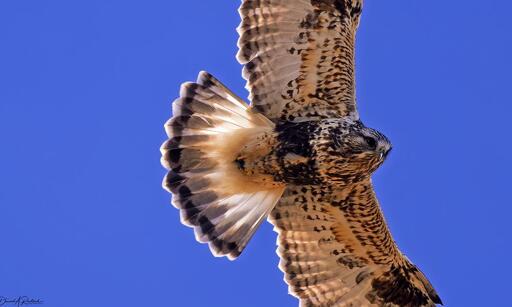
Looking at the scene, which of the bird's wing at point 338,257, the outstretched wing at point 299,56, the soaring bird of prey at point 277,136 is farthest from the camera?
the bird's wing at point 338,257

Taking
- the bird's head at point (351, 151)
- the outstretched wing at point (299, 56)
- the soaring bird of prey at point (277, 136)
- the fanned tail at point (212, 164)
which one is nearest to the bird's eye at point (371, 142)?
the bird's head at point (351, 151)

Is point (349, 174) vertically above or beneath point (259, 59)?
beneath

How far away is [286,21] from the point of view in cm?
856

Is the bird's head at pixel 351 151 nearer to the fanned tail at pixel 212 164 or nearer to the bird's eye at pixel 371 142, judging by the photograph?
the bird's eye at pixel 371 142

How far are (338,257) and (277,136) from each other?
1435 millimetres

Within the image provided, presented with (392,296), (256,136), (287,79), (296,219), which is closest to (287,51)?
(287,79)

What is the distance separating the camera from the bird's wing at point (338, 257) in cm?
895

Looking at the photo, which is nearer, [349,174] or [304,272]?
[349,174]

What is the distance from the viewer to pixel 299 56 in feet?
28.2

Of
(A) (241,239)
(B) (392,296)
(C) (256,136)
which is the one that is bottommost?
(B) (392,296)

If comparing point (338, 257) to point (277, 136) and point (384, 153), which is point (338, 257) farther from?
point (384, 153)

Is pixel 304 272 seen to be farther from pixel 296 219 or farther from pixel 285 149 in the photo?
pixel 285 149

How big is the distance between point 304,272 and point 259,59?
199 centimetres

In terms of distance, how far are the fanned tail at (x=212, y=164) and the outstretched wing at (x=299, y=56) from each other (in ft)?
0.91
